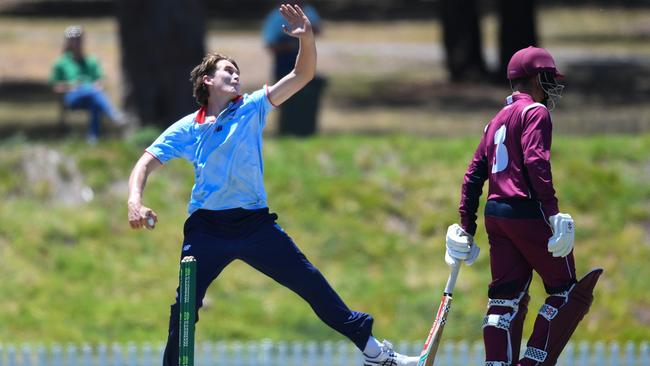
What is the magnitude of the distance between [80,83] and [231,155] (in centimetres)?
Answer: 956

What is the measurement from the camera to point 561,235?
6305 mm

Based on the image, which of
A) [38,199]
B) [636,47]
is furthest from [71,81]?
[636,47]

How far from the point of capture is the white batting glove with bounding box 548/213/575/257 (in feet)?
20.7

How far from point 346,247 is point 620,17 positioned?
67.0ft

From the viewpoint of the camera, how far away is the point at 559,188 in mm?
13867

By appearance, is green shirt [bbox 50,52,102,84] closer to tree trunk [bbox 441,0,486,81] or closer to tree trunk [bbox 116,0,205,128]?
tree trunk [bbox 116,0,205,128]

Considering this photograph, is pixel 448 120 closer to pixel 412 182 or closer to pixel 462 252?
pixel 412 182

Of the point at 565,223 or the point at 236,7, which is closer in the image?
the point at 565,223

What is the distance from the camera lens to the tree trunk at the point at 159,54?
51.1 feet

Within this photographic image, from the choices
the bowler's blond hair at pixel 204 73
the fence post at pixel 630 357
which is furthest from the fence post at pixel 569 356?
the bowler's blond hair at pixel 204 73

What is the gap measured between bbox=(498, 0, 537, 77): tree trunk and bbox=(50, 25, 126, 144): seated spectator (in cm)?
852

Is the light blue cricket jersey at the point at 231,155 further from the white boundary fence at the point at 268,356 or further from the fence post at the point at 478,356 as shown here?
the fence post at the point at 478,356

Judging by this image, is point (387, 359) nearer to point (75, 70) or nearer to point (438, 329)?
point (438, 329)

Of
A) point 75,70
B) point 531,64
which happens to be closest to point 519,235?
point 531,64
